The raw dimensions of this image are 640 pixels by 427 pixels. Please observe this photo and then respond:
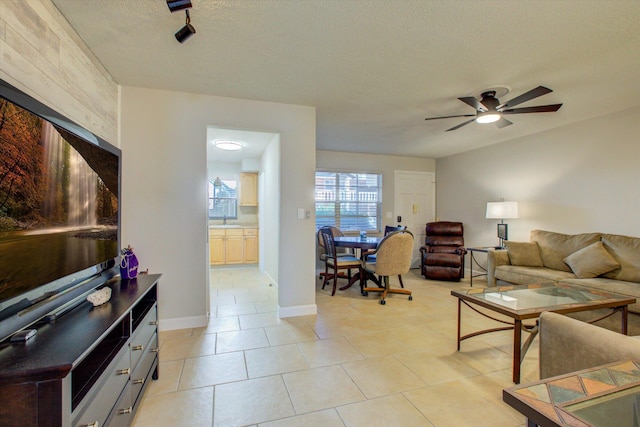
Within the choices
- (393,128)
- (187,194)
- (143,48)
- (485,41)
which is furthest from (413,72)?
(187,194)

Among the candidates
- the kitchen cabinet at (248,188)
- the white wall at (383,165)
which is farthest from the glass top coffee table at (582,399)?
the kitchen cabinet at (248,188)

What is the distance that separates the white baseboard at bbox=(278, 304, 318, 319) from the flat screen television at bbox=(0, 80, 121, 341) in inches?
73.0

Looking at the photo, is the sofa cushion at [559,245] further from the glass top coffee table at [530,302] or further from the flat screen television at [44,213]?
the flat screen television at [44,213]

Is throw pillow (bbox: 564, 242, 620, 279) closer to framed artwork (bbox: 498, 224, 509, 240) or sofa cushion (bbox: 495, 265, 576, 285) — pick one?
sofa cushion (bbox: 495, 265, 576, 285)

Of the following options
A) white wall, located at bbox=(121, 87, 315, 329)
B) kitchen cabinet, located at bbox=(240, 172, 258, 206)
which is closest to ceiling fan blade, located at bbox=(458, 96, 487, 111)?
white wall, located at bbox=(121, 87, 315, 329)

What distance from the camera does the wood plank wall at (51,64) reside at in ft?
4.41

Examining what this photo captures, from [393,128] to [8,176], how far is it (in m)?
4.00

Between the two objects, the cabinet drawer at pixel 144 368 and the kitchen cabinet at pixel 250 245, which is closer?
the cabinet drawer at pixel 144 368

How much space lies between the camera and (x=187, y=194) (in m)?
2.94

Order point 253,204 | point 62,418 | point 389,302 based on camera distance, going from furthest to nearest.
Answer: point 253,204, point 389,302, point 62,418

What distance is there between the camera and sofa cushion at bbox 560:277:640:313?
262 cm

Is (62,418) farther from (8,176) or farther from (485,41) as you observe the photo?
(485,41)

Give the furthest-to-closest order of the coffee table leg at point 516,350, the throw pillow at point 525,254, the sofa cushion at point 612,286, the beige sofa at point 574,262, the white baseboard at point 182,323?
the throw pillow at point 525,254 → the beige sofa at point 574,262 → the white baseboard at point 182,323 → the sofa cushion at point 612,286 → the coffee table leg at point 516,350

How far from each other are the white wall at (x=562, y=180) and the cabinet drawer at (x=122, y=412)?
5.07m
